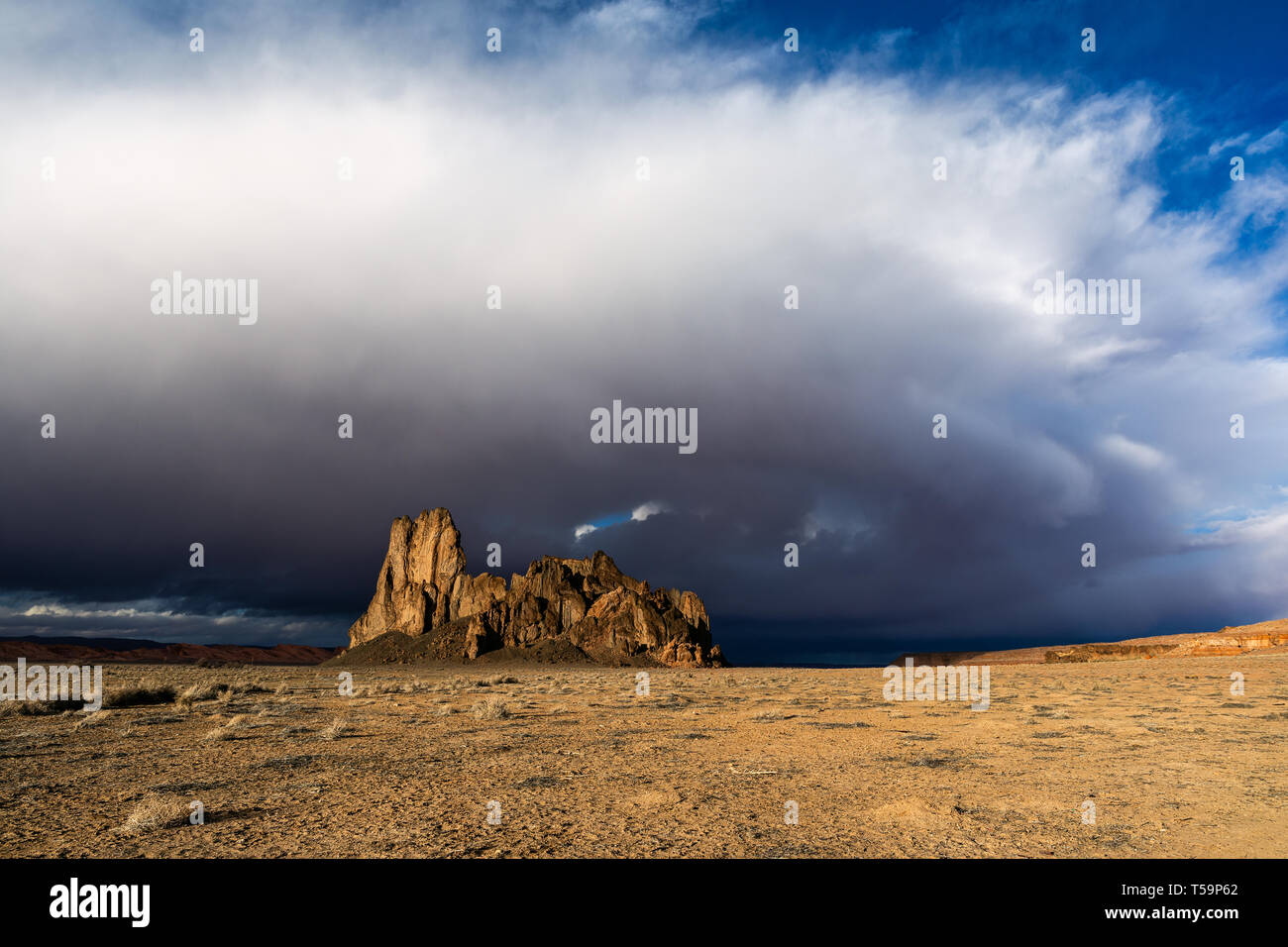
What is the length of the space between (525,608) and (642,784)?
145m

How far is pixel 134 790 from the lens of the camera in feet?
38.5

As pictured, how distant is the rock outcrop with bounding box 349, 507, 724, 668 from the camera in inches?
5482

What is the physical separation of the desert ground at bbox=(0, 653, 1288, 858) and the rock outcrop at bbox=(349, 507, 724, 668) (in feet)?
370

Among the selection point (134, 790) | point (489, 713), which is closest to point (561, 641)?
point (489, 713)

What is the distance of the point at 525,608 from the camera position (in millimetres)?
152375

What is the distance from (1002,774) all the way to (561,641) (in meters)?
134

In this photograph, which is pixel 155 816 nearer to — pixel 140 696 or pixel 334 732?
pixel 334 732

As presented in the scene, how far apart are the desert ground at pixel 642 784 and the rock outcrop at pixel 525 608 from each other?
113 metres

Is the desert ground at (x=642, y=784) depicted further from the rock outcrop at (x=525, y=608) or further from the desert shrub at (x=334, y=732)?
the rock outcrop at (x=525, y=608)

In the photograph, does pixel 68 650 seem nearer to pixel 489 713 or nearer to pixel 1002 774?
pixel 489 713

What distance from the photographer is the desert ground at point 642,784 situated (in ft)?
29.0

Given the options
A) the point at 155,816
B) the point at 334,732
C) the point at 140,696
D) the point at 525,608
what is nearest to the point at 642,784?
the point at 155,816
